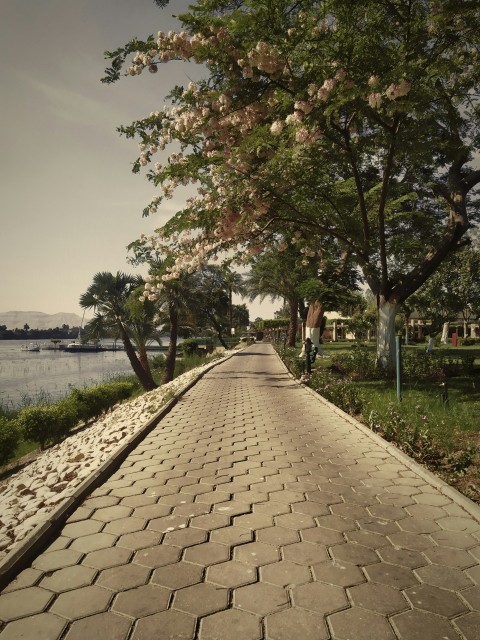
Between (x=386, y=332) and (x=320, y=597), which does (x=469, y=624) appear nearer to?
(x=320, y=597)

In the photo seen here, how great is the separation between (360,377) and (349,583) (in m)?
10.9

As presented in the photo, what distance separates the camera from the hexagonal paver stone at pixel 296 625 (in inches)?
84.7

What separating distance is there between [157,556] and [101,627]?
0.73 metres

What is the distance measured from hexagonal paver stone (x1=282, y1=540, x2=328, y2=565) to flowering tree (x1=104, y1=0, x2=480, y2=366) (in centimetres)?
596

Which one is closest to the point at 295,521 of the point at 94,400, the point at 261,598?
the point at 261,598

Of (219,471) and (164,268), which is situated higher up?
(164,268)

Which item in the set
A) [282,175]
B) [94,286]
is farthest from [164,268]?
[94,286]

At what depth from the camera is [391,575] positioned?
270 centimetres

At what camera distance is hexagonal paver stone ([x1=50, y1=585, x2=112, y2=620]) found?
7.70ft

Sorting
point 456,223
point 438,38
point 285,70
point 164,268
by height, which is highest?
point 438,38

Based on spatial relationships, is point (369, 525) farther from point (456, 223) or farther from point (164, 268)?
point (456, 223)

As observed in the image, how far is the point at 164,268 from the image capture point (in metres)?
12.3

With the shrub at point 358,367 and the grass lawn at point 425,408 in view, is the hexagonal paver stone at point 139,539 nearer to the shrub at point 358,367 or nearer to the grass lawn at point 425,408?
the grass lawn at point 425,408

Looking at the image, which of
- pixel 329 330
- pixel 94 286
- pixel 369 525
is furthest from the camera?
pixel 329 330
